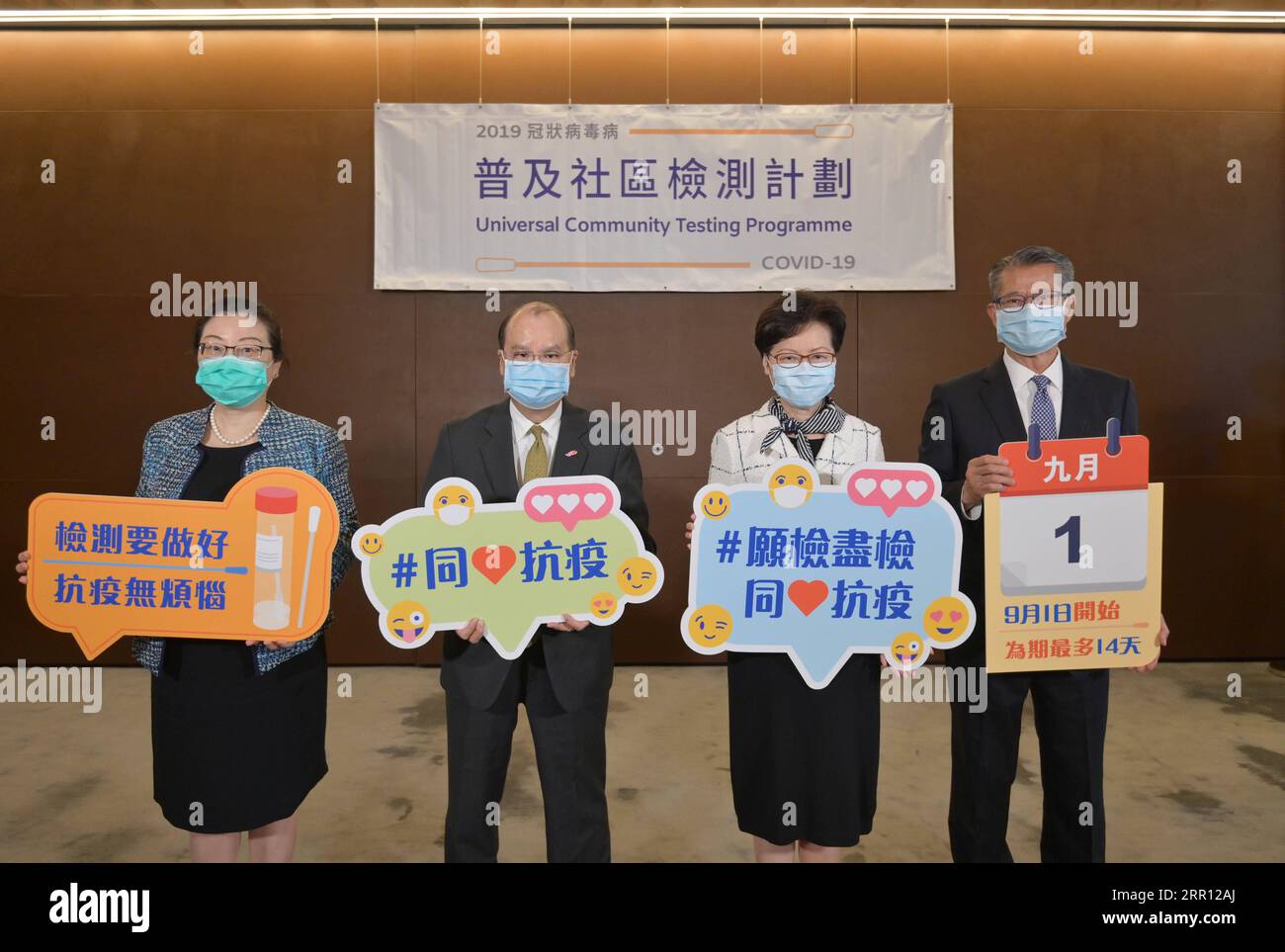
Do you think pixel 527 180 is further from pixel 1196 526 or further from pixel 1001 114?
pixel 1196 526

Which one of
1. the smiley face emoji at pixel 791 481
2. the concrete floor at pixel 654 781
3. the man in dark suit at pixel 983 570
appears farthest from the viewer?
A: the concrete floor at pixel 654 781

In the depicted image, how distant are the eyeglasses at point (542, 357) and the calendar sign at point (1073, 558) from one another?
99 centimetres

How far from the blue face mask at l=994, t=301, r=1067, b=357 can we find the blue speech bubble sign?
1.40ft

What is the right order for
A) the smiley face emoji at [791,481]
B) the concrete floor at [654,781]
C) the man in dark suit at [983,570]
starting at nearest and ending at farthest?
the smiley face emoji at [791,481], the man in dark suit at [983,570], the concrete floor at [654,781]

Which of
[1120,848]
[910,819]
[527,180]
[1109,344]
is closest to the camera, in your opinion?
[1120,848]

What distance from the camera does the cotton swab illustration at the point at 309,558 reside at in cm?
190

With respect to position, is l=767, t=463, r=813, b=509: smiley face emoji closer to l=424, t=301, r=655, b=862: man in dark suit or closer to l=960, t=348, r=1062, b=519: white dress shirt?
l=424, t=301, r=655, b=862: man in dark suit

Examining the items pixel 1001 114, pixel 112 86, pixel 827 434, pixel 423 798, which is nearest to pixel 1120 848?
pixel 827 434

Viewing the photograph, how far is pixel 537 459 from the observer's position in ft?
6.59

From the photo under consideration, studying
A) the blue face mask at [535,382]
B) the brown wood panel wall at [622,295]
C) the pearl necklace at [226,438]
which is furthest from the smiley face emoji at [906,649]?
the brown wood panel wall at [622,295]

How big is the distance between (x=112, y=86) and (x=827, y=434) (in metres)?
4.42

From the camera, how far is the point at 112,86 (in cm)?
448

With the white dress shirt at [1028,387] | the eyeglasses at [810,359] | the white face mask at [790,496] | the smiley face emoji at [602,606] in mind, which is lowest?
the smiley face emoji at [602,606]

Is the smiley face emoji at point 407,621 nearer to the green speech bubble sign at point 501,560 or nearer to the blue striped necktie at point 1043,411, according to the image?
the green speech bubble sign at point 501,560
